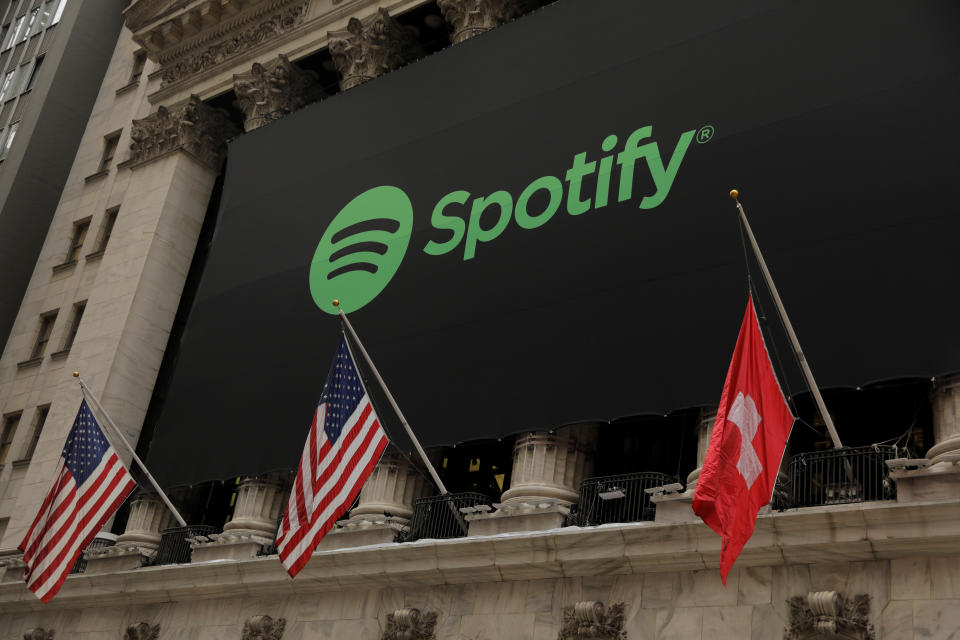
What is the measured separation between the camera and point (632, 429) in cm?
2441

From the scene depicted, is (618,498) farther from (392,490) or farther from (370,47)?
(370,47)

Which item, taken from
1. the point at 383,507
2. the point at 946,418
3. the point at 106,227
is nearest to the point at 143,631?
the point at 383,507

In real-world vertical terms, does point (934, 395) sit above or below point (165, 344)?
below

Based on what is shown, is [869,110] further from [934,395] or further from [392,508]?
[392,508]

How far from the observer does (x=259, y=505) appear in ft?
96.6

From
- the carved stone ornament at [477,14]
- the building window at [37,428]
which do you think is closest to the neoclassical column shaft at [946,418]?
the carved stone ornament at [477,14]

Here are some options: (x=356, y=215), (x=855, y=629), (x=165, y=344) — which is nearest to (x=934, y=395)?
(x=855, y=629)

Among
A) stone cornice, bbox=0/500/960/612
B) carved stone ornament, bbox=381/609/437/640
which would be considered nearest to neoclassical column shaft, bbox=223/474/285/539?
stone cornice, bbox=0/500/960/612

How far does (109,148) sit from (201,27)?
23.2ft

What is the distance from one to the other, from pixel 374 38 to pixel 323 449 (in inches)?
691

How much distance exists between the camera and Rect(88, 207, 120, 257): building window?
4206 centimetres

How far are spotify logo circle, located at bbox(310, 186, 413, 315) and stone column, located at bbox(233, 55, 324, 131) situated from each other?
7892mm

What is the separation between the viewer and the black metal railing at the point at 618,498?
22.2 m

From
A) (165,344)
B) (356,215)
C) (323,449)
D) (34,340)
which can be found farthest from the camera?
(34,340)
